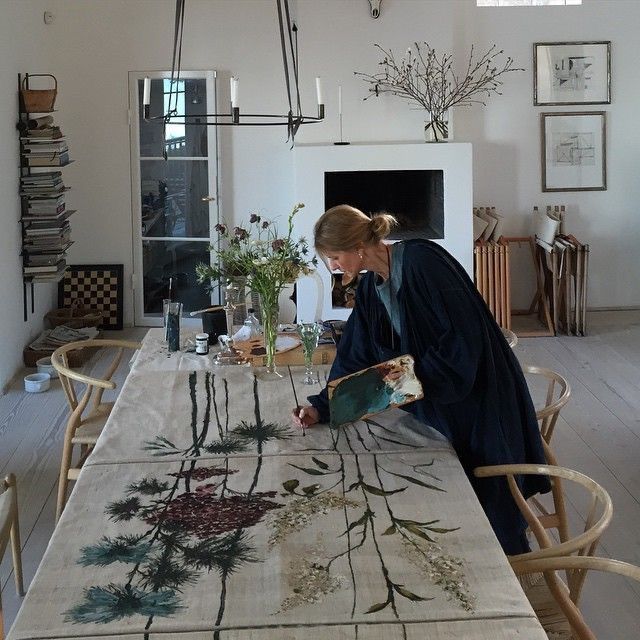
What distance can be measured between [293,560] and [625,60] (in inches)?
252

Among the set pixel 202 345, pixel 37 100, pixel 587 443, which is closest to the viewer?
pixel 202 345

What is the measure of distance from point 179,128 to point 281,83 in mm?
800

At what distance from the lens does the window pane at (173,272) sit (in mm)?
7660

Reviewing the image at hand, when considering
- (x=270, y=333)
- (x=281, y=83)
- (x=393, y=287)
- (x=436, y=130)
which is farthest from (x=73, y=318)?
(x=393, y=287)

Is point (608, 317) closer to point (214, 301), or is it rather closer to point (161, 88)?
point (214, 301)

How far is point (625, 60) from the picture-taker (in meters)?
7.62

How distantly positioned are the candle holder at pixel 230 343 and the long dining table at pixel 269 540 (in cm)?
66

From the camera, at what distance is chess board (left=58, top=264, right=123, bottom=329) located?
763 centimetres

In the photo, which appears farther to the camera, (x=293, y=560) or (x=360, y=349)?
(x=360, y=349)

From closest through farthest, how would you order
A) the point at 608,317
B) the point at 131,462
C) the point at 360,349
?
the point at 131,462 → the point at 360,349 → the point at 608,317

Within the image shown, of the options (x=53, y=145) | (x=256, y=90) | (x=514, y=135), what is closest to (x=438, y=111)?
(x=514, y=135)

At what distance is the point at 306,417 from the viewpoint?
3006 mm

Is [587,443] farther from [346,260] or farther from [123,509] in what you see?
[123,509]

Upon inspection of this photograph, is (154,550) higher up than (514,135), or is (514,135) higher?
(514,135)
